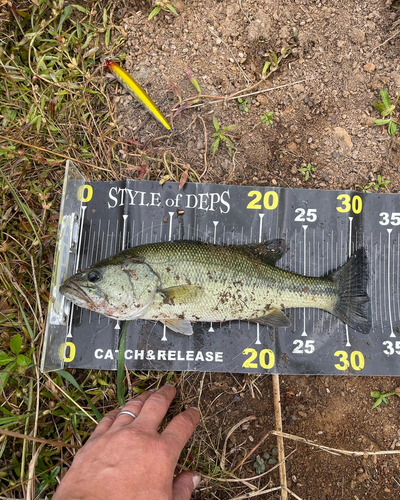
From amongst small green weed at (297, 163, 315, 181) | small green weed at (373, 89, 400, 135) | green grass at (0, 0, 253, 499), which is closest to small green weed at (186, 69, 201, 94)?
green grass at (0, 0, 253, 499)

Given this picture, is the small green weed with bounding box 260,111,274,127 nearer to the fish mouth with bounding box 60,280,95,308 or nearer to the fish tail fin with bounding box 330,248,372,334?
the fish tail fin with bounding box 330,248,372,334

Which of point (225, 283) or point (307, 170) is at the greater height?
point (307, 170)

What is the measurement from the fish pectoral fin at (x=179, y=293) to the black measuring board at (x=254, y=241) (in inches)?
19.6

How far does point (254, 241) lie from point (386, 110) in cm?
212

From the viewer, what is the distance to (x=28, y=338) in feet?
11.6

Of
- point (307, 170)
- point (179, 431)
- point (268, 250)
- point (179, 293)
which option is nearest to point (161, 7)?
point (307, 170)

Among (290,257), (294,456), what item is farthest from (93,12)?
(294,456)

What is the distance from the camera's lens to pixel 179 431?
2.77 meters

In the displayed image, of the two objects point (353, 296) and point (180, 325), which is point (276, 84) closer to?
point (353, 296)

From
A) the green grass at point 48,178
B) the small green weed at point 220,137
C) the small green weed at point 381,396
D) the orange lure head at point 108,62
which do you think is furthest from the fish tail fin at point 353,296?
the orange lure head at point 108,62

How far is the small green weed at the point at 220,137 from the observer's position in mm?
3785

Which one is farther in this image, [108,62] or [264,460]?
[108,62]

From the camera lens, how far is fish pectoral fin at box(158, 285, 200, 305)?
3.33 metres

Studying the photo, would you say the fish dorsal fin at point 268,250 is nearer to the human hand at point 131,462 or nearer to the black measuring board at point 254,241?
the black measuring board at point 254,241
